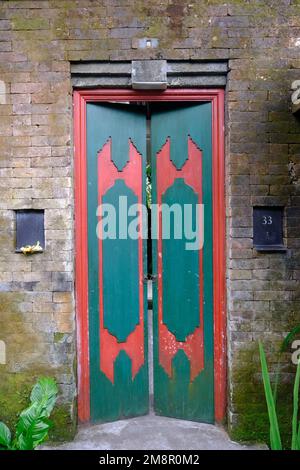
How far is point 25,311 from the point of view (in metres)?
2.78

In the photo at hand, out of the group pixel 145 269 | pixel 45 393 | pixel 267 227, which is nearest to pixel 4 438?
pixel 45 393

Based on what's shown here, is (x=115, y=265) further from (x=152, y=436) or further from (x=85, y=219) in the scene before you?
(x=152, y=436)

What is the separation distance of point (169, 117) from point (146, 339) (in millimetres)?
1848

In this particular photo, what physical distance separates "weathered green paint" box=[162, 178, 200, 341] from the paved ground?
2.27ft

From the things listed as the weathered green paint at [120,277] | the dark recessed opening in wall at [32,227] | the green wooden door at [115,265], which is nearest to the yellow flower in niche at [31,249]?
the dark recessed opening in wall at [32,227]

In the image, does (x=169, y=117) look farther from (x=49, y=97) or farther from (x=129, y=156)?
(x=49, y=97)

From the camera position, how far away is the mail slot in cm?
278

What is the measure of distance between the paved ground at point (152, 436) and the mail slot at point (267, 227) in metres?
1.51

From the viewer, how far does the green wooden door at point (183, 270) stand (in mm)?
2912

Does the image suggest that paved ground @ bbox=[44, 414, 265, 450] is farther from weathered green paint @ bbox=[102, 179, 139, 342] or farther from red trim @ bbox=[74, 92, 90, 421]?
weathered green paint @ bbox=[102, 179, 139, 342]

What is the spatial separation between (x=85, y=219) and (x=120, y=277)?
1.80 ft

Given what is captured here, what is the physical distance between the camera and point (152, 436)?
2.73m

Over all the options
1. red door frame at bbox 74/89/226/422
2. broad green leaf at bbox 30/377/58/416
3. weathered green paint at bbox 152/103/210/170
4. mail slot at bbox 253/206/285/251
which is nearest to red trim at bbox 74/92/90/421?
red door frame at bbox 74/89/226/422
